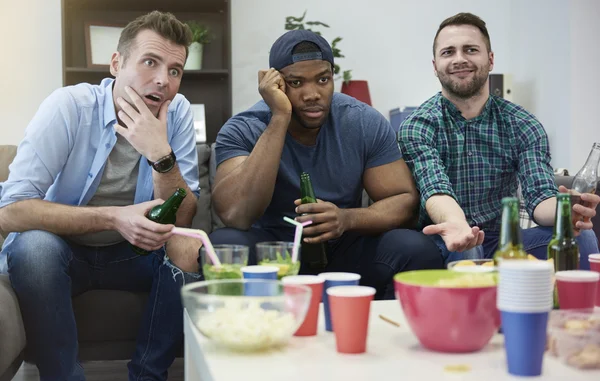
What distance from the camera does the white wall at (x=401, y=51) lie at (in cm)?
388

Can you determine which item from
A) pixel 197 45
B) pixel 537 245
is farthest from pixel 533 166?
pixel 197 45

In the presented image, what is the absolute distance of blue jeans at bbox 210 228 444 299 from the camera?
1992 millimetres

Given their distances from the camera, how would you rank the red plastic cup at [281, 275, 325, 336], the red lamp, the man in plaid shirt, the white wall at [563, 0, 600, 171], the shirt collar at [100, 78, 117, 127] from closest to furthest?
the red plastic cup at [281, 275, 325, 336], the shirt collar at [100, 78, 117, 127], the man in plaid shirt, the white wall at [563, 0, 600, 171], the red lamp

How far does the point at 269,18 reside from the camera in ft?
13.5

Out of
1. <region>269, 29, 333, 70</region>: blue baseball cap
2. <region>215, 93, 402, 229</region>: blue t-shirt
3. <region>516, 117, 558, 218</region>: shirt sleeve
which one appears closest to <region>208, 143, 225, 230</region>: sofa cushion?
<region>215, 93, 402, 229</region>: blue t-shirt

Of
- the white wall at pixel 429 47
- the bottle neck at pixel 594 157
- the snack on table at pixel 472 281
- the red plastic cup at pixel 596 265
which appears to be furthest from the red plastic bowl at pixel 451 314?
the white wall at pixel 429 47

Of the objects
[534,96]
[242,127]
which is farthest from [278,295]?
[534,96]

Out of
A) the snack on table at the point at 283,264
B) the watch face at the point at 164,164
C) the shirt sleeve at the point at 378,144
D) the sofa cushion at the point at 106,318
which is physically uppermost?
the shirt sleeve at the point at 378,144

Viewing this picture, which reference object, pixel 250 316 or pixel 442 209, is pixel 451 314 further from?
pixel 442 209

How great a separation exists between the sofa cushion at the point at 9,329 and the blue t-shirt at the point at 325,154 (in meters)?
0.79

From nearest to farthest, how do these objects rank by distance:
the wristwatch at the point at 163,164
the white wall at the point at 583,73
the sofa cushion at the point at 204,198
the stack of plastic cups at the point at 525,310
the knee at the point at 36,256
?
the stack of plastic cups at the point at 525,310 < the knee at the point at 36,256 < the wristwatch at the point at 163,164 < the sofa cushion at the point at 204,198 < the white wall at the point at 583,73

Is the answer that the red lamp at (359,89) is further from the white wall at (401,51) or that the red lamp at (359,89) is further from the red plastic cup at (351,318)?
the red plastic cup at (351,318)

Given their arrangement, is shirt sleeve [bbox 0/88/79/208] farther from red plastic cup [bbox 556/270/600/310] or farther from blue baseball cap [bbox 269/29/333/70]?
red plastic cup [bbox 556/270/600/310]

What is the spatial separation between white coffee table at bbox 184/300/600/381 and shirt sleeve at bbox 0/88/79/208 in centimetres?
98
